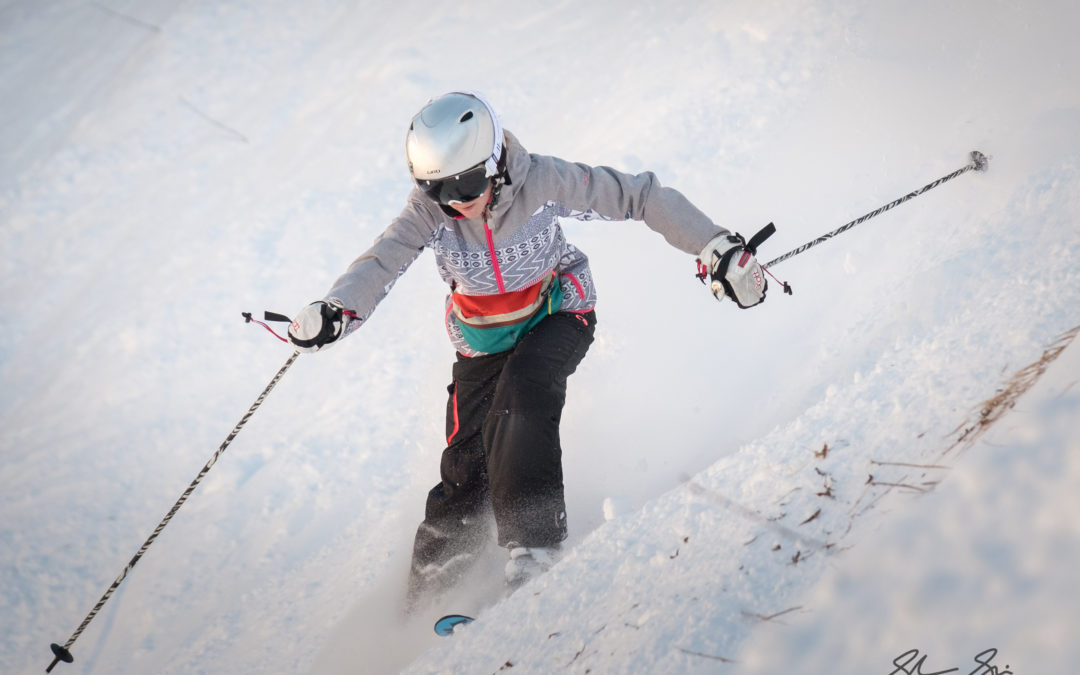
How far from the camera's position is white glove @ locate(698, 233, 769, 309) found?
2.92 m

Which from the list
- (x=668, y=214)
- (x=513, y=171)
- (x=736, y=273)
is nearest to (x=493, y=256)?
(x=513, y=171)

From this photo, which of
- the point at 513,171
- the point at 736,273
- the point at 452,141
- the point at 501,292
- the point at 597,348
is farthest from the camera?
the point at 597,348

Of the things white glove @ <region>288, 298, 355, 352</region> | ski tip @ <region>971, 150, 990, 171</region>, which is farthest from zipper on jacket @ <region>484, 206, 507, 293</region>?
ski tip @ <region>971, 150, 990, 171</region>

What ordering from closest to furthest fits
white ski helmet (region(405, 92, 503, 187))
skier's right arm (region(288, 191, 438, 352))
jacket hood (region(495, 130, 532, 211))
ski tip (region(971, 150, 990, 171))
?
1. white ski helmet (region(405, 92, 503, 187))
2. skier's right arm (region(288, 191, 438, 352))
3. jacket hood (region(495, 130, 532, 211))
4. ski tip (region(971, 150, 990, 171))

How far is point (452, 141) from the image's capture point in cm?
279

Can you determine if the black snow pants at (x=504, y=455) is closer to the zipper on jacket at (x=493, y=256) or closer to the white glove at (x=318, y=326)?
the zipper on jacket at (x=493, y=256)

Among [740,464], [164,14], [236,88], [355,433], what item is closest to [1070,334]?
[740,464]

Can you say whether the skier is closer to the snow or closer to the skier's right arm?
the skier's right arm

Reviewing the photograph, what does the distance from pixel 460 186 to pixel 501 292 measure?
0.62 meters

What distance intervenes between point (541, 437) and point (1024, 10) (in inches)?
190

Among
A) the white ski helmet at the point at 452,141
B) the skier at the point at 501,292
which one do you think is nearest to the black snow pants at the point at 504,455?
the skier at the point at 501,292

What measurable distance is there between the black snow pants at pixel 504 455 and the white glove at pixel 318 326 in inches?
29.7

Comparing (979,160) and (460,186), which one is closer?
(460,186)

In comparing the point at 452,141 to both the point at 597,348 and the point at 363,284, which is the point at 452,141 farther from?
the point at 597,348
